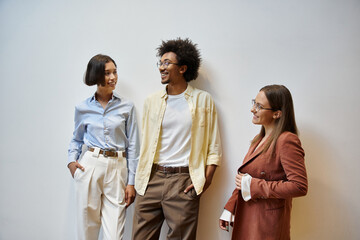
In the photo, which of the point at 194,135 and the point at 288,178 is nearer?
the point at 288,178

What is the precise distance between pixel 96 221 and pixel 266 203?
50.3 inches

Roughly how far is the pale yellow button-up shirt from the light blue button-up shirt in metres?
0.14

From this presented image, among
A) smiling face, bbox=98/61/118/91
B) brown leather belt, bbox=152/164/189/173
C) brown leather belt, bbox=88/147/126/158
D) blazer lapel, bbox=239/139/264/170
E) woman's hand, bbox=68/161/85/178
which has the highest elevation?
smiling face, bbox=98/61/118/91

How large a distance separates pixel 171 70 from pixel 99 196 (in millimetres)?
1091

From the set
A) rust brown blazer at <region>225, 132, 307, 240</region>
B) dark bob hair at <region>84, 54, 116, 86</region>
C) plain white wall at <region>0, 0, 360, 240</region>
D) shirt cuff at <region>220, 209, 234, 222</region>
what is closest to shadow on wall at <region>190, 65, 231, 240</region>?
plain white wall at <region>0, 0, 360, 240</region>

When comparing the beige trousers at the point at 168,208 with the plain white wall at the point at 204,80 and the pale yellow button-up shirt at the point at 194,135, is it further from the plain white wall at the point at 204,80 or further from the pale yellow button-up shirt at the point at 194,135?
the plain white wall at the point at 204,80

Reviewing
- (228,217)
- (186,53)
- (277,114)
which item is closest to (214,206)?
(228,217)

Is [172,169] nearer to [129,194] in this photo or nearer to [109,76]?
[129,194]

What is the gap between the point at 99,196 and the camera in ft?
7.01

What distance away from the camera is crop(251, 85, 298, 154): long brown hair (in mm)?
1732

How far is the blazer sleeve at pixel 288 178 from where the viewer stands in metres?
1.59

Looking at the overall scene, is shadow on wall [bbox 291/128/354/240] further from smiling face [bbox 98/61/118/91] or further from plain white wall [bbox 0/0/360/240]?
smiling face [bbox 98/61/118/91]

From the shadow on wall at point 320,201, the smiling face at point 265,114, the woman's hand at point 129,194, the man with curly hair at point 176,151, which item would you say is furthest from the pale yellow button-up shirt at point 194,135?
the shadow on wall at point 320,201

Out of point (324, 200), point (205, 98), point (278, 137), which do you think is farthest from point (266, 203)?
point (205, 98)
